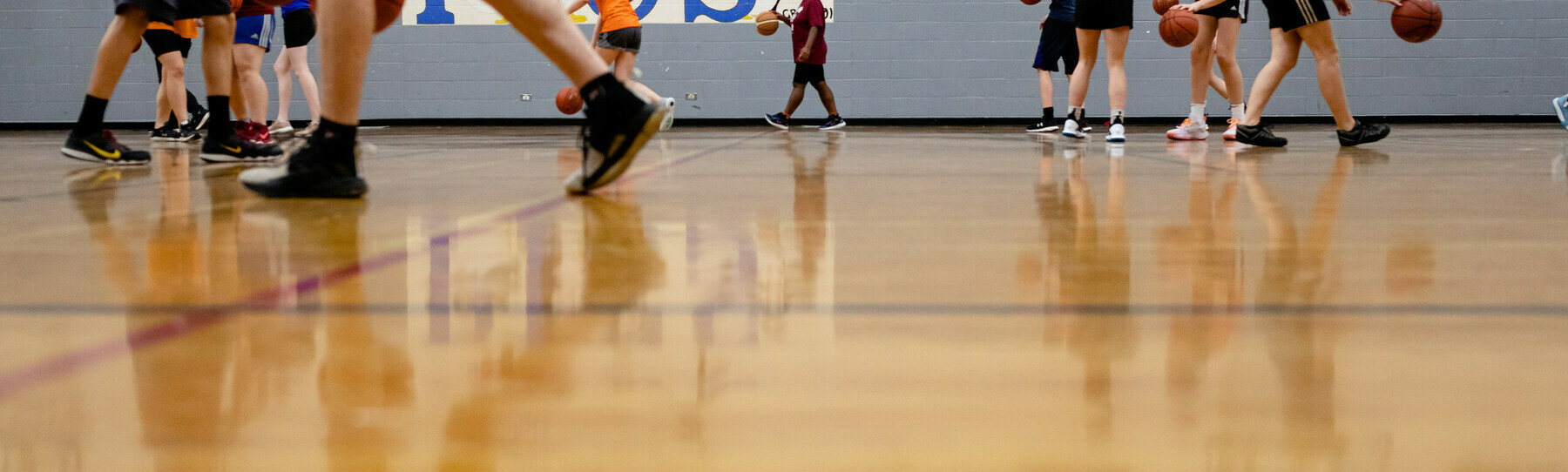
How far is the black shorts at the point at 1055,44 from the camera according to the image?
745 centimetres

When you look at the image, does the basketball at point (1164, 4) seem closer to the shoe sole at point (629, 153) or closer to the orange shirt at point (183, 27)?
the orange shirt at point (183, 27)

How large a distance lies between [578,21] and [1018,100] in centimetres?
391

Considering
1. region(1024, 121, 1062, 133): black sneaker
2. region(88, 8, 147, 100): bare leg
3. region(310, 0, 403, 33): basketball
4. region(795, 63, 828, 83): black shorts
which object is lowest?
region(1024, 121, 1062, 133): black sneaker

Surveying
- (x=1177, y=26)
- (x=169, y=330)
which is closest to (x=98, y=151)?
(x=169, y=330)

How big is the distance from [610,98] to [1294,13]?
129 inches

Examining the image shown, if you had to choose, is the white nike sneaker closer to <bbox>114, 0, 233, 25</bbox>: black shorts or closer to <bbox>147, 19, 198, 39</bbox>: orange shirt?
<bbox>114, 0, 233, 25</bbox>: black shorts

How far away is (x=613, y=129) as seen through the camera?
Result: 7.07 ft

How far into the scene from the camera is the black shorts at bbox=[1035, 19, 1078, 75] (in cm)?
745

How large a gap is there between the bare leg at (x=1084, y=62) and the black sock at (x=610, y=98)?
12.3 feet

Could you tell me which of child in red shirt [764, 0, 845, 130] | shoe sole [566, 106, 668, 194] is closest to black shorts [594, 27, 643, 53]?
child in red shirt [764, 0, 845, 130]

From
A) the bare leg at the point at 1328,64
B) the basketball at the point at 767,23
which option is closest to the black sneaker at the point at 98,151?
the bare leg at the point at 1328,64

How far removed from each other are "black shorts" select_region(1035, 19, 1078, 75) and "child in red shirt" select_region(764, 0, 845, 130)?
1674 mm

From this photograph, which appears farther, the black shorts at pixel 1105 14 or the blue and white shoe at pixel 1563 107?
the blue and white shoe at pixel 1563 107

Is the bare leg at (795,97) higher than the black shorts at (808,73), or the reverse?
the black shorts at (808,73)
